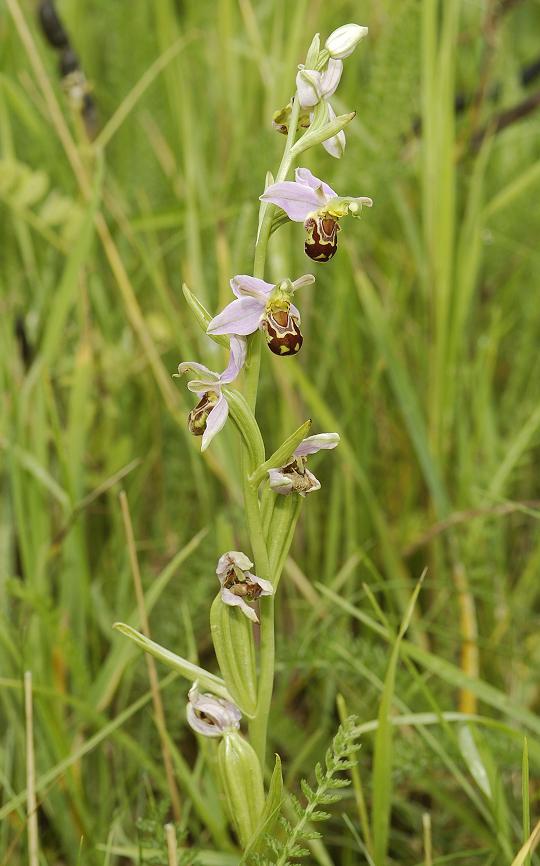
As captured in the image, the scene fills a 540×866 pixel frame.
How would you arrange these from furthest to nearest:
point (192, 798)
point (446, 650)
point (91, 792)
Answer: point (446, 650) → point (91, 792) → point (192, 798)

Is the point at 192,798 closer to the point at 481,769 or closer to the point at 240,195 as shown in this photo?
the point at 481,769

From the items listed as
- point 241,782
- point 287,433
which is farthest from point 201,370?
point 287,433

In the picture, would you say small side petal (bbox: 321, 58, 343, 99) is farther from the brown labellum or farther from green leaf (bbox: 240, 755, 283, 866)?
green leaf (bbox: 240, 755, 283, 866)

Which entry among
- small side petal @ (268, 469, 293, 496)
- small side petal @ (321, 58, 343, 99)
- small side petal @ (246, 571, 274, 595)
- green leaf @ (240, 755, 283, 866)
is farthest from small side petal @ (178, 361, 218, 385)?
green leaf @ (240, 755, 283, 866)

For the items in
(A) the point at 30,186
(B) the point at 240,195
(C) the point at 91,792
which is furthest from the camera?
(B) the point at 240,195

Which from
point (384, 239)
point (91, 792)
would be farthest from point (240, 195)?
point (91, 792)

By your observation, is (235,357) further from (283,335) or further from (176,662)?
(176,662)

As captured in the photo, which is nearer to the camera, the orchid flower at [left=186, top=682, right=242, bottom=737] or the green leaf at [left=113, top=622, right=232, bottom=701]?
the green leaf at [left=113, top=622, right=232, bottom=701]

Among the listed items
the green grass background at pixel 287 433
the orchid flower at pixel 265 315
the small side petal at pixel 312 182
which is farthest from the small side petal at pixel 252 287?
the green grass background at pixel 287 433
